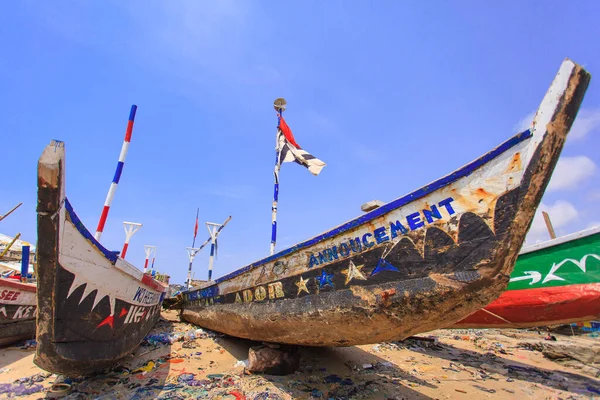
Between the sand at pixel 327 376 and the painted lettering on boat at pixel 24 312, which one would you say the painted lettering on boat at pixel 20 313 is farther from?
the sand at pixel 327 376

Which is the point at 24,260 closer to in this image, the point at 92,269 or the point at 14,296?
the point at 14,296

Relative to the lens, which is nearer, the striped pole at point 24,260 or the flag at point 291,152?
the striped pole at point 24,260

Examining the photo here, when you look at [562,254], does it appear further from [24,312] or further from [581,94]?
[24,312]

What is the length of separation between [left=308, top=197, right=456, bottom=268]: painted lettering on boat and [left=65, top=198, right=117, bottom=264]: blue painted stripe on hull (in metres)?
2.61

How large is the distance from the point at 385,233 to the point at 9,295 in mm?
7343

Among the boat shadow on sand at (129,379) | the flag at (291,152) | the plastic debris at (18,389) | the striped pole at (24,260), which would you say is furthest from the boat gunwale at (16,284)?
the flag at (291,152)

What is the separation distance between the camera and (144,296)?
5.42m

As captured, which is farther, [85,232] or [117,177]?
[117,177]

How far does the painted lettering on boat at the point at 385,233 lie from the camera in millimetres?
2963

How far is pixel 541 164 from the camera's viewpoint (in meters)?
2.48

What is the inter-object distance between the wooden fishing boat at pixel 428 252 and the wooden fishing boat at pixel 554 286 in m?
3.56

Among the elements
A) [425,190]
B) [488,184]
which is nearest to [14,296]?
[425,190]

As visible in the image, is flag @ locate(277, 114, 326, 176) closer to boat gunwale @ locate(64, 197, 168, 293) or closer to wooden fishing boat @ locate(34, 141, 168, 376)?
boat gunwale @ locate(64, 197, 168, 293)

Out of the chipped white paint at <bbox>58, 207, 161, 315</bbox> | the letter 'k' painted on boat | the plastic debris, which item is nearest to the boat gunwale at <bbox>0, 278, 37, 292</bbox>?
the plastic debris
